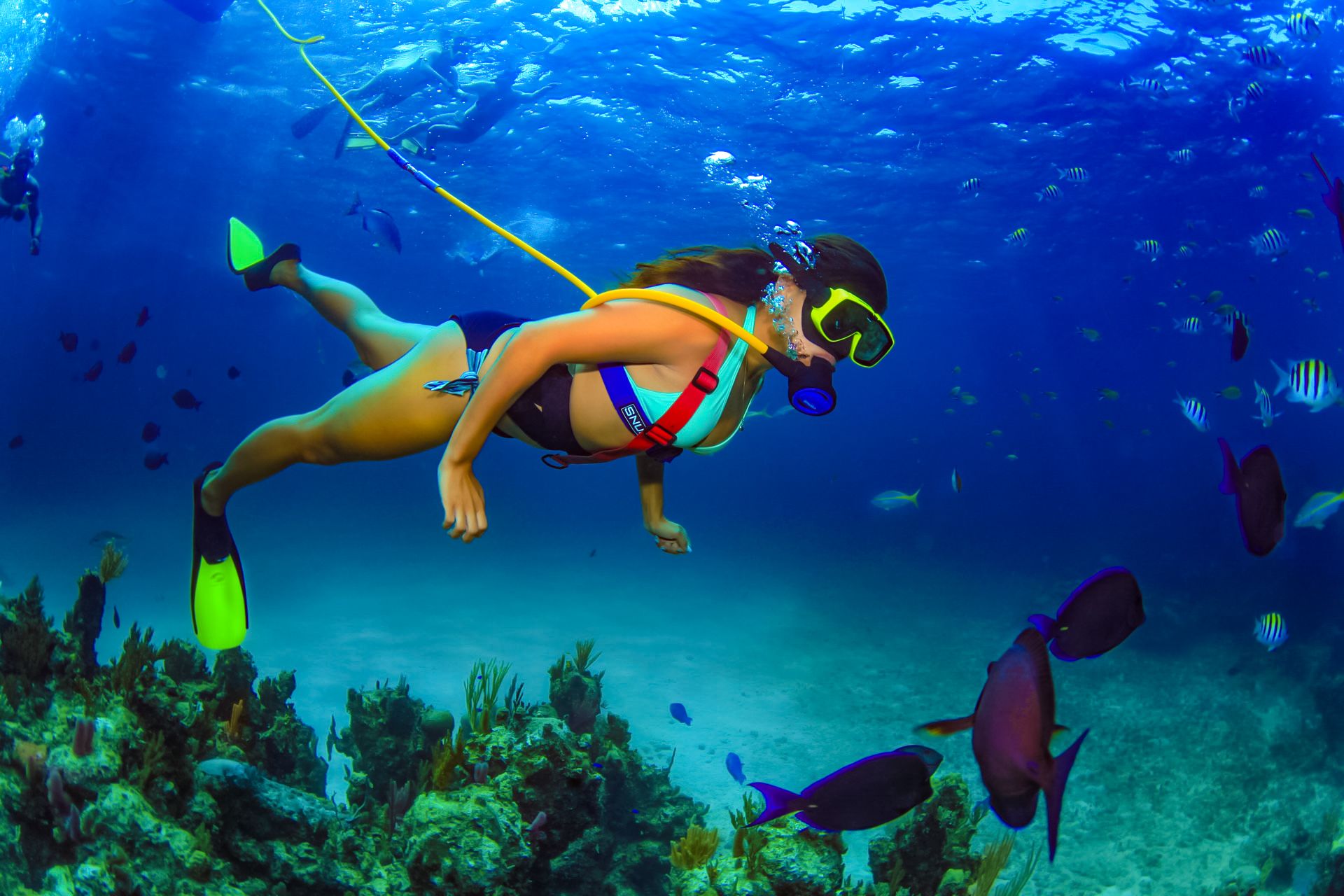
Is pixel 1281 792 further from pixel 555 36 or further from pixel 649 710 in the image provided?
pixel 555 36

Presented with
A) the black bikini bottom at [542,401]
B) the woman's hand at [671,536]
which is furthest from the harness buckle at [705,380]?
the woman's hand at [671,536]

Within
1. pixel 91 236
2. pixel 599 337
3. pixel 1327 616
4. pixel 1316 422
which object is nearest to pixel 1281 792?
pixel 599 337

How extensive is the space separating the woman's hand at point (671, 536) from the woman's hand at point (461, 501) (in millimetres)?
1643

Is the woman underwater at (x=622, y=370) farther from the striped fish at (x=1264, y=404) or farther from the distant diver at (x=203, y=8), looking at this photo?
the distant diver at (x=203, y=8)

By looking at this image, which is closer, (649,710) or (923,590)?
(649,710)

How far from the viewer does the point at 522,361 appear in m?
2.62

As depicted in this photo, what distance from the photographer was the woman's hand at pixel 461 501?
8.08ft

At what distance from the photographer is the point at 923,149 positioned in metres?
21.3

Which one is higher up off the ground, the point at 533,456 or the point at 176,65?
the point at 533,456

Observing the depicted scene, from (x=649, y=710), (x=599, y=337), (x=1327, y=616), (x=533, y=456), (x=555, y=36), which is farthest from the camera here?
(x=533, y=456)

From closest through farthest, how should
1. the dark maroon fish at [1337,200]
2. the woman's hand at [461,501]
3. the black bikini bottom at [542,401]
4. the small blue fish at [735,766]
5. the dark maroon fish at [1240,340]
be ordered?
the dark maroon fish at [1337,200] → the woman's hand at [461,501] → the black bikini bottom at [542,401] → the dark maroon fish at [1240,340] → the small blue fish at [735,766]

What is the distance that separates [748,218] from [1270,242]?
2038 centimetres

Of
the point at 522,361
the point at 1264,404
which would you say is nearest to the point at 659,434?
the point at 522,361

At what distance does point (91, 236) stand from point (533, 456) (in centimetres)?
7648
